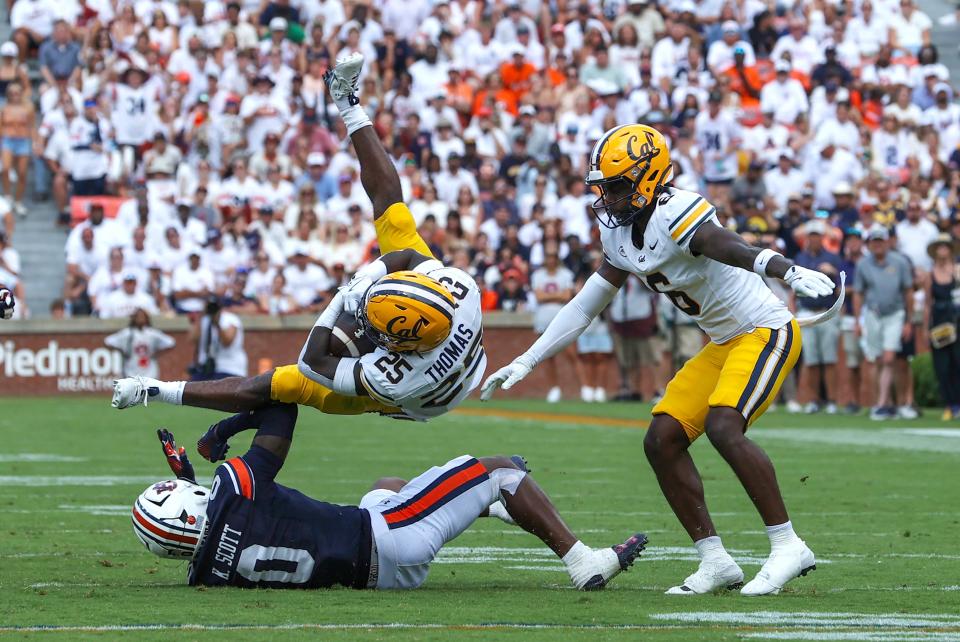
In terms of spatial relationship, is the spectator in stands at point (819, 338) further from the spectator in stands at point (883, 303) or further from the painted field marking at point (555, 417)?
the painted field marking at point (555, 417)

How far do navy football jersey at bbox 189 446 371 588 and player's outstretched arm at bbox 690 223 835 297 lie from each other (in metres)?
1.74

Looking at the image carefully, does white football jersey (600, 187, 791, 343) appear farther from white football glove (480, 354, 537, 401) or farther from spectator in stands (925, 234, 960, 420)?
spectator in stands (925, 234, 960, 420)

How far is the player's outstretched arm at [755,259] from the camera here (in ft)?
21.4

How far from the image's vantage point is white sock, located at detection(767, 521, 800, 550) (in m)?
6.85

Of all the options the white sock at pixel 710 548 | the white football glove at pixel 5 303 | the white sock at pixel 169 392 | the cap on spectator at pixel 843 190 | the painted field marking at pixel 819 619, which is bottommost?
the white sock at pixel 710 548

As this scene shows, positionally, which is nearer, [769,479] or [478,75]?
[769,479]

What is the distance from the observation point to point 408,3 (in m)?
26.2

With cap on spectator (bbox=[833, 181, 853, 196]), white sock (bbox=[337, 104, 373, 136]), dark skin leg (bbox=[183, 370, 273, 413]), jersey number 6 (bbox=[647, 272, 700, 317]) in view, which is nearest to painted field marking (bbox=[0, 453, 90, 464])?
white sock (bbox=[337, 104, 373, 136])

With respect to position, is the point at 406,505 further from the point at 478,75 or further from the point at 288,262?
the point at 478,75

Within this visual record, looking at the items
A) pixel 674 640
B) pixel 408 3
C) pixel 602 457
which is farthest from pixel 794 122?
pixel 674 640

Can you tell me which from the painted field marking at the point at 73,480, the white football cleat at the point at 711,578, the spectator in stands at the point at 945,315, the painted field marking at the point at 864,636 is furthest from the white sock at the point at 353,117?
the spectator in stands at the point at 945,315

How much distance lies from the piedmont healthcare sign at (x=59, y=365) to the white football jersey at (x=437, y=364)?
15.7 metres

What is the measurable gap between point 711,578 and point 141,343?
15515mm

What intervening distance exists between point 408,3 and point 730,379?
20.0 metres
